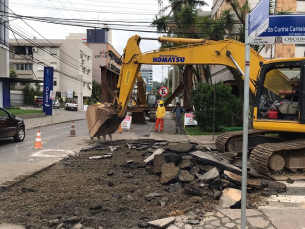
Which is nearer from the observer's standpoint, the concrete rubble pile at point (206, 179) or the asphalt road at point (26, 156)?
the concrete rubble pile at point (206, 179)

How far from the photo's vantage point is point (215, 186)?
18.4 feet

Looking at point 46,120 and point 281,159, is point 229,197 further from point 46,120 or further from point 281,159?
point 46,120

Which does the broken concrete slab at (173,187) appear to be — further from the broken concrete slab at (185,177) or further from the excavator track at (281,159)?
the excavator track at (281,159)

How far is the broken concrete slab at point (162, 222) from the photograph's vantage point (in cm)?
412

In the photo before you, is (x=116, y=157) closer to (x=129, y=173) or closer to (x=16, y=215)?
(x=129, y=173)

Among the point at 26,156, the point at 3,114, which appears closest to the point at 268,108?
the point at 26,156

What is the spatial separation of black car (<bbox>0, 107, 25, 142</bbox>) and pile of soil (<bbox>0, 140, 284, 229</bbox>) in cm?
535

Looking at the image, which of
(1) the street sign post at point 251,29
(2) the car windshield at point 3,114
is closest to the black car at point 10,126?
(2) the car windshield at point 3,114

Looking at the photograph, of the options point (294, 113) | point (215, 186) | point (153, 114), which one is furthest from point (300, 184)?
point (153, 114)

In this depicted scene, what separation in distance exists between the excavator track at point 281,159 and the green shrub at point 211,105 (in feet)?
29.5

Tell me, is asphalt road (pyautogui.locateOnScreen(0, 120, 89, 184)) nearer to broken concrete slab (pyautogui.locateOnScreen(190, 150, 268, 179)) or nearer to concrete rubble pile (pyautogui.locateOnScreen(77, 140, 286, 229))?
concrete rubble pile (pyautogui.locateOnScreen(77, 140, 286, 229))

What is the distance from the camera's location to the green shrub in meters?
A: 16.2

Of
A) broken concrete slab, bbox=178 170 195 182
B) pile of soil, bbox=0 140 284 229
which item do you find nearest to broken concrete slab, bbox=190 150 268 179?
pile of soil, bbox=0 140 284 229

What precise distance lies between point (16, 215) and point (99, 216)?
1.33m
